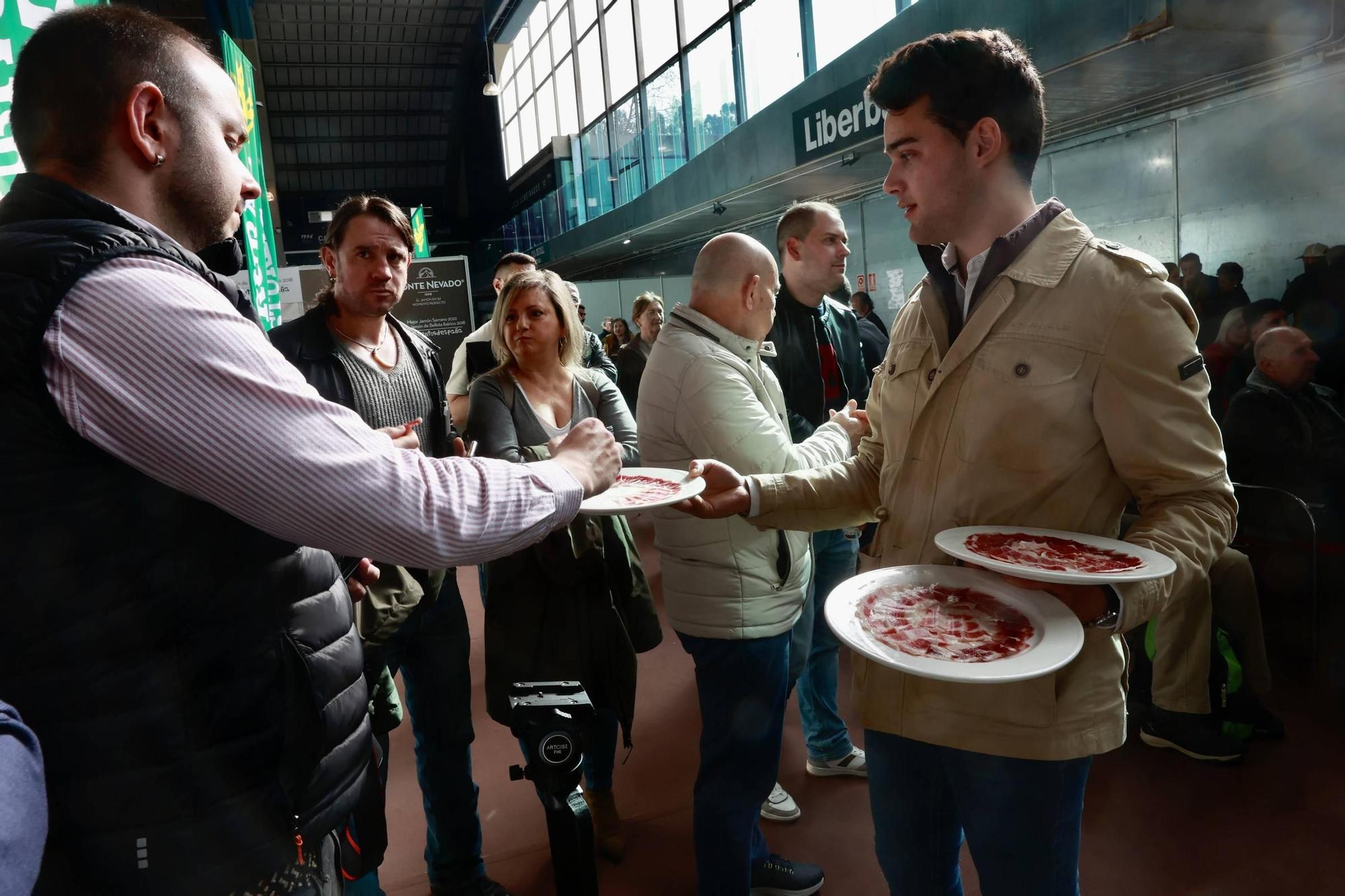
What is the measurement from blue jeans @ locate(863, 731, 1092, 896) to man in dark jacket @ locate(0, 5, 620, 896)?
2.85ft

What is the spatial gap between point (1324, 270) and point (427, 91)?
1103 inches

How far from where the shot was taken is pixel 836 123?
6.14 m

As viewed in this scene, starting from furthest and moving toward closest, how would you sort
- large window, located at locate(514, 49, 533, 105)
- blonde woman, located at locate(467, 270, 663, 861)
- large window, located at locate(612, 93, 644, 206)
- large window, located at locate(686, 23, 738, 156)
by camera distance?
large window, located at locate(514, 49, 533, 105) → large window, located at locate(612, 93, 644, 206) → large window, located at locate(686, 23, 738, 156) → blonde woman, located at locate(467, 270, 663, 861)

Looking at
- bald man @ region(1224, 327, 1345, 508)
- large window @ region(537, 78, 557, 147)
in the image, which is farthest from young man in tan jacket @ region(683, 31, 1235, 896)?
large window @ region(537, 78, 557, 147)

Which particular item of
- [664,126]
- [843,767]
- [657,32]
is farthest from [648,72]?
[843,767]

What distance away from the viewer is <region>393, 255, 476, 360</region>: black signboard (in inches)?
290

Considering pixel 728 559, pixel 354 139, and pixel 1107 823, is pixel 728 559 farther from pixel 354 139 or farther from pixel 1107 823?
pixel 354 139

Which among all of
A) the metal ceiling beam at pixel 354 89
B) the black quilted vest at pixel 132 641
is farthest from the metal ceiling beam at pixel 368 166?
the black quilted vest at pixel 132 641

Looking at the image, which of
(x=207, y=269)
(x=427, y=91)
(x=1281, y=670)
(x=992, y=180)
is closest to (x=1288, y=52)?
(x=1281, y=670)

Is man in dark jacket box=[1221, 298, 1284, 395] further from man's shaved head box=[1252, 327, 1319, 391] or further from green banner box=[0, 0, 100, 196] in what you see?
green banner box=[0, 0, 100, 196]

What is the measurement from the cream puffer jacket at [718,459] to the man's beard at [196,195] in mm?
1157

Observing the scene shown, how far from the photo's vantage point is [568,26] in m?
18.1

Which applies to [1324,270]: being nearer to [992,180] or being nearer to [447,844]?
[992,180]

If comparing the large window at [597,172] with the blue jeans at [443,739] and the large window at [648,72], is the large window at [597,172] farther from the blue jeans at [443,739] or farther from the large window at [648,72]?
the blue jeans at [443,739]
